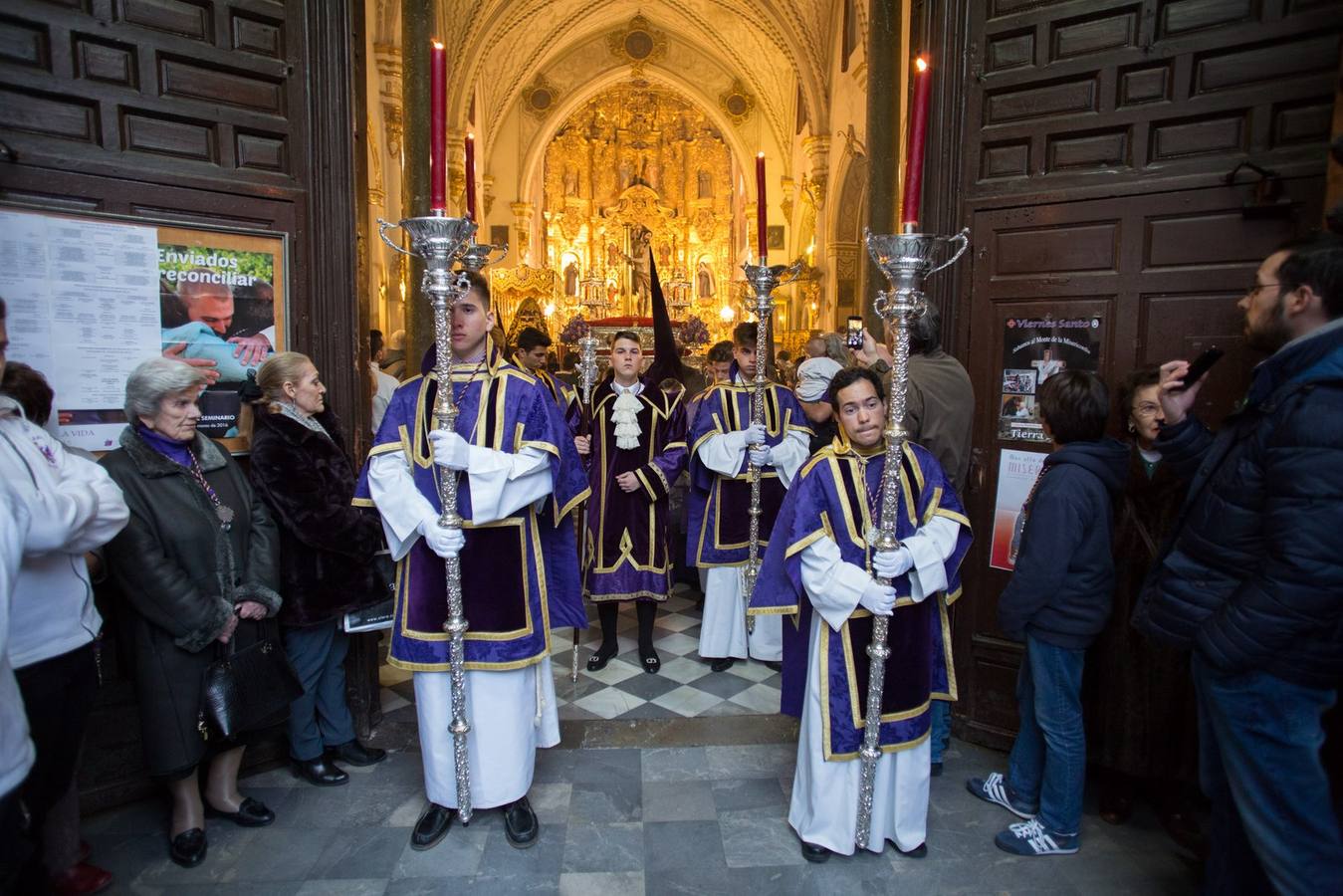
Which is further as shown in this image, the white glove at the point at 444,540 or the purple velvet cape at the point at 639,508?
the purple velvet cape at the point at 639,508

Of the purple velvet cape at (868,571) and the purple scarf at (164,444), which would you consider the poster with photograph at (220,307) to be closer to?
the purple scarf at (164,444)

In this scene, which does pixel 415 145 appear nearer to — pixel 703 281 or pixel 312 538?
pixel 312 538

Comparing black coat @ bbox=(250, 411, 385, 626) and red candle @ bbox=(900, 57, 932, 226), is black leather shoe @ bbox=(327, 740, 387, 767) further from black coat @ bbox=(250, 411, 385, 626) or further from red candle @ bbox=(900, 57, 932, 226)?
red candle @ bbox=(900, 57, 932, 226)

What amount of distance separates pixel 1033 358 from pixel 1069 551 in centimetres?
124

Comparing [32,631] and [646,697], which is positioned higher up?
[32,631]

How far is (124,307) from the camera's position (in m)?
3.12

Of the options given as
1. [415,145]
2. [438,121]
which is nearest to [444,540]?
[438,121]

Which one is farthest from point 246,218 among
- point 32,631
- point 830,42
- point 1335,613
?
point 830,42

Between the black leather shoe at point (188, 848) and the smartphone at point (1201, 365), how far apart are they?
3795 millimetres

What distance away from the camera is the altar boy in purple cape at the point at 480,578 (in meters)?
2.89

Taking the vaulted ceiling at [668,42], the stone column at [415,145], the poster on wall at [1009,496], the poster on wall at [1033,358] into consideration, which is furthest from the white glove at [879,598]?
the vaulted ceiling at [668,42]

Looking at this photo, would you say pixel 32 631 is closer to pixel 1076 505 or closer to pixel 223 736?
pixel 223 736

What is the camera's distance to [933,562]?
2615 mm

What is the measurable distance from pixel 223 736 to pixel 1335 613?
3.52 meters
